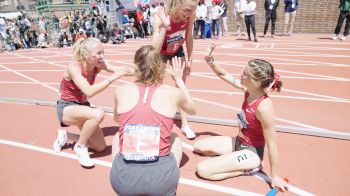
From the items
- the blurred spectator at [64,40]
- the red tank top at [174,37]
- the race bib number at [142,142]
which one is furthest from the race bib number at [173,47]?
the blurred spectator at [64,40]

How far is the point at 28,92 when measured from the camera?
7.18 m

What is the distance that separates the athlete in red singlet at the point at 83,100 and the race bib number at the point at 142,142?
102cm

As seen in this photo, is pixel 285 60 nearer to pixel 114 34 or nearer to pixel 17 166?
pixel 17 166

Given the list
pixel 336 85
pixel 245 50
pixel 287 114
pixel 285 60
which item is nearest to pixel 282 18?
pixel 245 50

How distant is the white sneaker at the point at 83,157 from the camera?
3598mm

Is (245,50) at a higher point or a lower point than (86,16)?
lower

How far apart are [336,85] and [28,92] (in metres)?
6.99

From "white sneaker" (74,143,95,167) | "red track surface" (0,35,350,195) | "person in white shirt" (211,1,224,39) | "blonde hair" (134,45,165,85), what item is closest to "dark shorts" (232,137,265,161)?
"red track surface" (0,35,350,195)

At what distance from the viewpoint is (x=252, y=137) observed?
326 cm

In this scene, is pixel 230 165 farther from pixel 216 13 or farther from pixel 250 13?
pixel 216 13

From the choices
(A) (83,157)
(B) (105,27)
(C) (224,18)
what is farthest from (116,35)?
(A) (83,157)

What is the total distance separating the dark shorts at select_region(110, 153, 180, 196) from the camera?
245 centimetres

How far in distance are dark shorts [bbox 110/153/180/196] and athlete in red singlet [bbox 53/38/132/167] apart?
1169mm

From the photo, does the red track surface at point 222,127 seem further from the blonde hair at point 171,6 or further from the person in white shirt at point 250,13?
the person in white shirt at point 250,13
